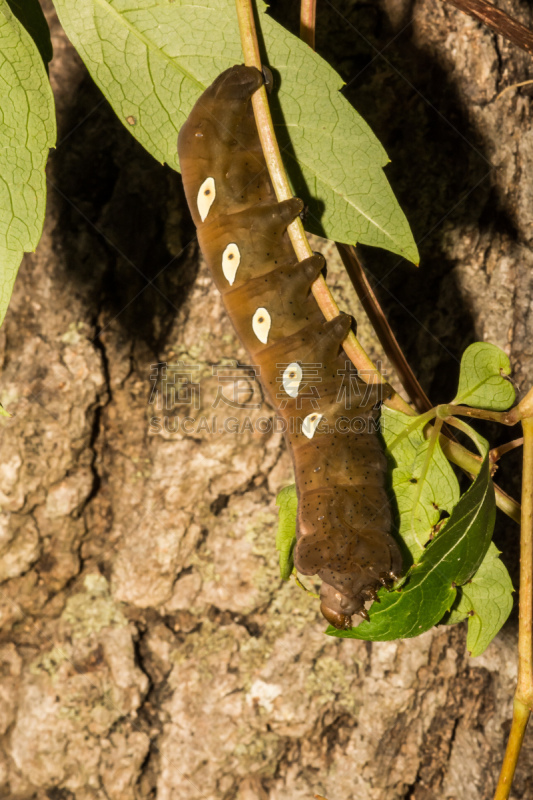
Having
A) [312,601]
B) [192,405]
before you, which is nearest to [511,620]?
[312,601]

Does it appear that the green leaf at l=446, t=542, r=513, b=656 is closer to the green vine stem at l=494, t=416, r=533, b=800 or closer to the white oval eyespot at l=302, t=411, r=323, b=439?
the green vine stem at l=494, t=416, r=533, b=800

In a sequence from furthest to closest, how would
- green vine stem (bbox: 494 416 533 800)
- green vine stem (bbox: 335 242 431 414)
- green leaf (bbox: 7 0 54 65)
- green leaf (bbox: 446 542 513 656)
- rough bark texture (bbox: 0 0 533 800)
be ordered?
rough bark texture (bbox: 0 0 533 800) < green vine stem (bbox: 335 242 431 414) < green leaf (bbox: 446 542 513 656) < green leaf (bbox: 7 0 54 65) < green vine stem (bbox: 494 416 533 800)

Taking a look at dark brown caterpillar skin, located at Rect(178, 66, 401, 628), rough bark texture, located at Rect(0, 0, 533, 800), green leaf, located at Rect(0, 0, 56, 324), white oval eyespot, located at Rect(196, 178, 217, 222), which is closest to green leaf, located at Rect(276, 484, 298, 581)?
dark brown caterpillar skin, located at Rect(178, 66, 401, 628)

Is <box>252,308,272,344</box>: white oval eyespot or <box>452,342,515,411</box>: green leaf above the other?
<box>452,342,515,411</box>: green leaf

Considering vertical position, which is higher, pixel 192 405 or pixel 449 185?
pixel 449 185

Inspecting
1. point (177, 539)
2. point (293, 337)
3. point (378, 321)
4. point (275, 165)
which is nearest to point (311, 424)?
point (293, 337)

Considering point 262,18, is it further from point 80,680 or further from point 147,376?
point 80,680

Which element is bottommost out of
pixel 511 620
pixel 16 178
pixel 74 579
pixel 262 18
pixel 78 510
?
pixel 74 579

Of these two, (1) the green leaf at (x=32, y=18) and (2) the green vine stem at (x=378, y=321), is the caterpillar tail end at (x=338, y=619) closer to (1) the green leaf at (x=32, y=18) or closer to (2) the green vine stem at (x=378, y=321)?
(2) the green vine stem at (x=378, y=321)
